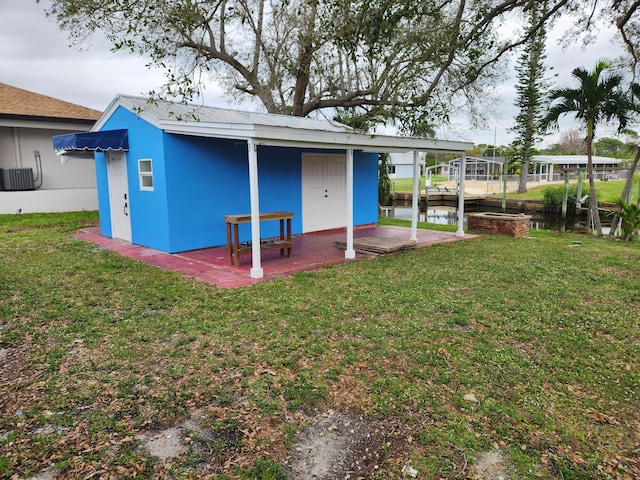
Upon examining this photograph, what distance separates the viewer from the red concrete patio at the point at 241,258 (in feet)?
22.7

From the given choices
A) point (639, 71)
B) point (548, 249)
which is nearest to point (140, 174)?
point (548, 249)

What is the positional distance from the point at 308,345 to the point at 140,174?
21.0 ft

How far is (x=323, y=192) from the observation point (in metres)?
11.5

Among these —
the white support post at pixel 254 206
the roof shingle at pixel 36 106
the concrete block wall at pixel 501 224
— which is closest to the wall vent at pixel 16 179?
the roof shingle at pixel 36 106

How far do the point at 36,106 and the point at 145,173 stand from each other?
948cm

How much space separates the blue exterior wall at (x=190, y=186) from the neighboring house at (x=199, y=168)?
0.02 m

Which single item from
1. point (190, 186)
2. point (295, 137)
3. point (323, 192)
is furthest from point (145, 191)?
point (323, 192)

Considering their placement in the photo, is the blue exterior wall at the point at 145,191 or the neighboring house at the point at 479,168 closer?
the blue exterior wall at the point at 145,191

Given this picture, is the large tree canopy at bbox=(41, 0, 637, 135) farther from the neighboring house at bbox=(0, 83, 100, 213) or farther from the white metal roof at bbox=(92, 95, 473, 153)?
the neighboring house at bbox=(0, 83, 100, 213)

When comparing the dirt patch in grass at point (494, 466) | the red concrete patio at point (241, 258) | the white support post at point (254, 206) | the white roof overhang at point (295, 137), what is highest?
the white roof overhang at point (295, 137)

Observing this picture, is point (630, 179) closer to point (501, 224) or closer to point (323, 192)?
point (501, 224)

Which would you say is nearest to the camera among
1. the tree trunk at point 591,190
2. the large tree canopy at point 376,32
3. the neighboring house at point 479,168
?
the large tree canopy at point 376,32

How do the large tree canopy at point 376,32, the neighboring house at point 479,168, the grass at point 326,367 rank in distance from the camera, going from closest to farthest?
the grass at point 326,367 → the large tree canopy at point 376,32 → the neighboring house at point 479,168

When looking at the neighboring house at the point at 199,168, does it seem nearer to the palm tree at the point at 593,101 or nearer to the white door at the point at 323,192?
the white door at the point at 323,192
